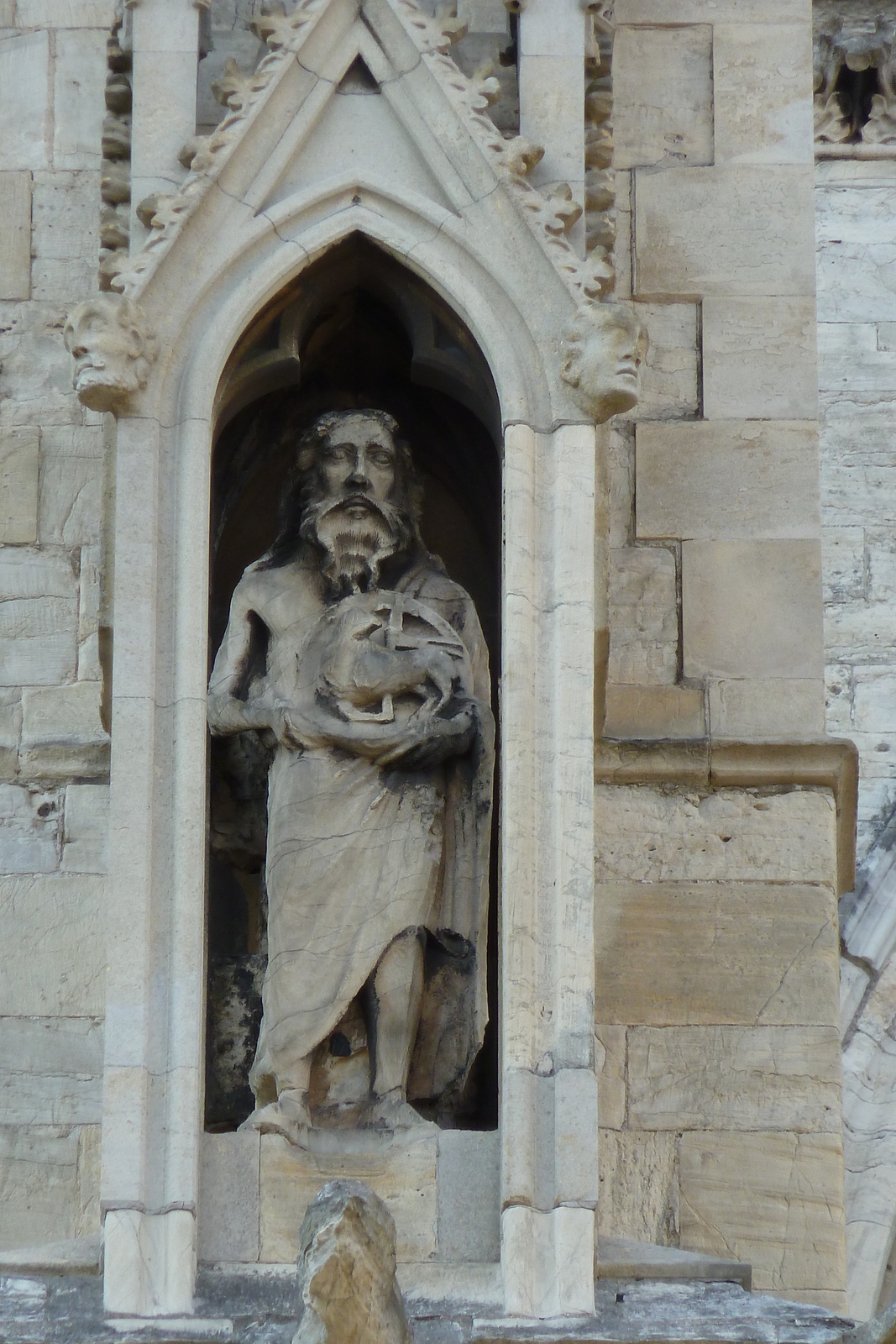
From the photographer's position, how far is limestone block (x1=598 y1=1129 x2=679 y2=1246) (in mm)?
8688

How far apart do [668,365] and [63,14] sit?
6.42 ft

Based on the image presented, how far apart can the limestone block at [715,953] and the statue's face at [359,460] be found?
1173mm

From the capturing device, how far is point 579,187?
8.48 m

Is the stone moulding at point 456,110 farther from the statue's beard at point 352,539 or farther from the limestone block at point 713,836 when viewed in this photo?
the limestone block at point 713,836

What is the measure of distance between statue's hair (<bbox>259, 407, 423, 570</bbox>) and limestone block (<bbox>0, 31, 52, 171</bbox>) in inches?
69.5

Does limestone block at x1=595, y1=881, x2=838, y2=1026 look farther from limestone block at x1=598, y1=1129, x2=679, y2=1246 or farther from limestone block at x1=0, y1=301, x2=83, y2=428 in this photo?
limestone block at x1=0, y1=301, x2=83, y2=428

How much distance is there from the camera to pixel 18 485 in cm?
976

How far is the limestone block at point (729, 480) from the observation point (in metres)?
9.39

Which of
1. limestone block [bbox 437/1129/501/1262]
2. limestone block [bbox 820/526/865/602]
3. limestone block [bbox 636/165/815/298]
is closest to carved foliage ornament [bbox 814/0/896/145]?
limestone block [bbox 820/526/865/602]

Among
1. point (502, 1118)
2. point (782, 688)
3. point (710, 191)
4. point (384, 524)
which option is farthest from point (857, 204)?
point (502, 1118)

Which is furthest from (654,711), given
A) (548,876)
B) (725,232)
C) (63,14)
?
(63,14)

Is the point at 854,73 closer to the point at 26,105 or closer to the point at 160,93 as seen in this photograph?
the point at 26,105

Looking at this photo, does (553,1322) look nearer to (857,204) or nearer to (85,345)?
(85,345)

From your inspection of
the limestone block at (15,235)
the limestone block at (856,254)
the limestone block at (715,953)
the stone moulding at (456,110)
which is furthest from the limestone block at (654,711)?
the limestone block at (856,254)
